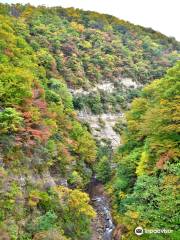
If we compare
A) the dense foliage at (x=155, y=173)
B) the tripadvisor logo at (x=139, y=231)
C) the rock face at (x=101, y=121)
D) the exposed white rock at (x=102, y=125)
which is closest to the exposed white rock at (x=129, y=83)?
the rock face at (x=101, y=121)

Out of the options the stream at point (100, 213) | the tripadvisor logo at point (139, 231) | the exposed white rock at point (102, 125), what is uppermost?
the tripadvisor logo at point (139, 231)

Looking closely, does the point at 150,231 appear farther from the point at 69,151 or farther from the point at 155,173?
the point at 69,151

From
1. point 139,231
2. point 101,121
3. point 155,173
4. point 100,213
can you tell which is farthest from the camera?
point 101,121

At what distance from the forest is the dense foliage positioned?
0.23 feet

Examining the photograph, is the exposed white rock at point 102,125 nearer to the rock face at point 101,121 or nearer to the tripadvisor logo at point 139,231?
the rock face at point 101,121

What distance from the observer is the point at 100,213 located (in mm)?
34031

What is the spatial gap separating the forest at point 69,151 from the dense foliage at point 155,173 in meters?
0.07

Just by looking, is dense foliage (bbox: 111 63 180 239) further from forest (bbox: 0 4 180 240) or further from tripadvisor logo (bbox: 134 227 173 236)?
tripadvisor logo (bbox: 134 227 173 236)

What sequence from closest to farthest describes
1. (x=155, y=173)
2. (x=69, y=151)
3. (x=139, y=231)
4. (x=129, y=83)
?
(x=139, y=231) → (x=155, y=173) → (x=69, y=151) → (x=129, y=83)

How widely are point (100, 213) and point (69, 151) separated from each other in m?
A: 8.01

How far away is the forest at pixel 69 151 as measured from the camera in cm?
2341

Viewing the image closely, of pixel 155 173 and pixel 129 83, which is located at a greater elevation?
pixel 155 173

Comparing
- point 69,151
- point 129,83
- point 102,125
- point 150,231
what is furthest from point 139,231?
point 129,83

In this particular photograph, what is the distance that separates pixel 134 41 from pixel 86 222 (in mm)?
58542
